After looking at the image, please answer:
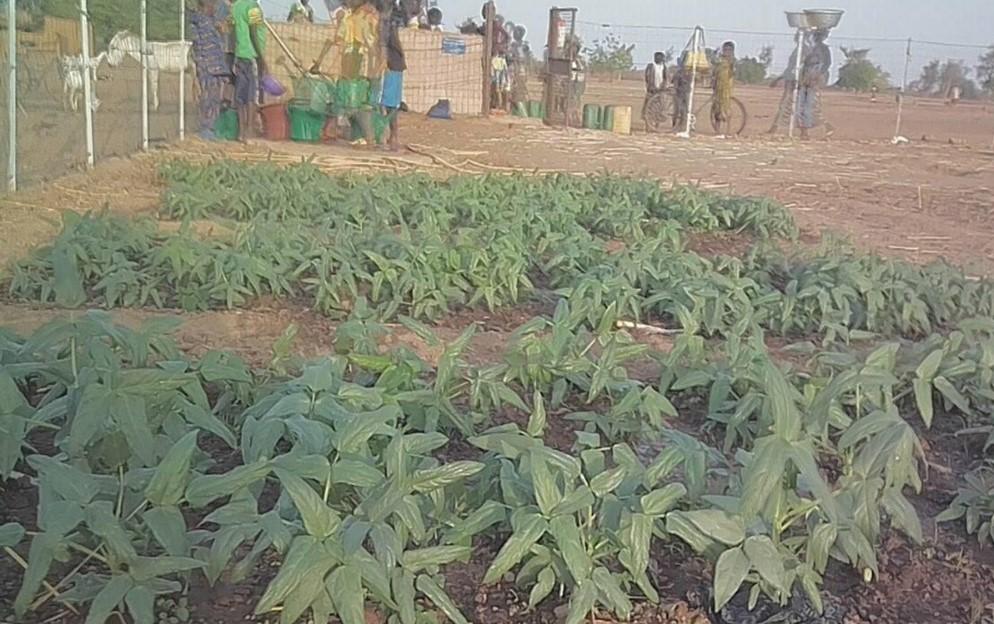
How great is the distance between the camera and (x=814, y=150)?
53.0 feet

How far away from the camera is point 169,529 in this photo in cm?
171

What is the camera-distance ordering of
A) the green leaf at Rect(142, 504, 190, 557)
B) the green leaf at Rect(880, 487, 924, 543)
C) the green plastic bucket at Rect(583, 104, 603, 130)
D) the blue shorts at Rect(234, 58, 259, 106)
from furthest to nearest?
the green plastic bucket at Rect(583, 104, 603, 130) → the blue shorts at Rect(234, 58, 259, 106) → the green leaf at Rect(880, 487, 924, 543) → the green leaf at Rect(142, 504, 190, 557)

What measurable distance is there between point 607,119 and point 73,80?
12697 mm

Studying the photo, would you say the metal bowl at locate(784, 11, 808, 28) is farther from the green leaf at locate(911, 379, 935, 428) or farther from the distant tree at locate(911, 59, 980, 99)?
the green leaf at locate(911, 379, 935, 428)

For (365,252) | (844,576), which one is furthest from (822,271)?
(844,576)

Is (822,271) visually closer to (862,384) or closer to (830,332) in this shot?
(830,332)

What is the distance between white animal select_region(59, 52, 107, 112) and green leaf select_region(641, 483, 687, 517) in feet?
24.0

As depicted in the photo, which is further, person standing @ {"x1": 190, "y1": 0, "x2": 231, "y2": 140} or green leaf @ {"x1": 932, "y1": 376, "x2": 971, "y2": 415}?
person standing @ {"x1": 190, "y1": 0, "x2": 231, "y2": 140}

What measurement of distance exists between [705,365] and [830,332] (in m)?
1.01

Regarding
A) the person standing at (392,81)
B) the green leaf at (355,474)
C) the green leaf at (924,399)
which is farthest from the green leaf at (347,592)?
the person standing at (392,81)

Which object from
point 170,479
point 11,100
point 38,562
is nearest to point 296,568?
point 170,479

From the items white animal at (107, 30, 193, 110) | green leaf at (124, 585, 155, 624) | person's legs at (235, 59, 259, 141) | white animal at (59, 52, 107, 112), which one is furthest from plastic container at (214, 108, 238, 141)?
green leaf at (124, 585, 155, 624)

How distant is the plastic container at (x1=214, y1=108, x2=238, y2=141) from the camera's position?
11.9 metres

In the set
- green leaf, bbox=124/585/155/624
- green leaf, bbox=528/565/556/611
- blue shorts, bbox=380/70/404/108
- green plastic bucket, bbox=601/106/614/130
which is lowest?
green leaf, bbox=528/565/556/611
